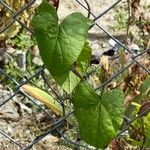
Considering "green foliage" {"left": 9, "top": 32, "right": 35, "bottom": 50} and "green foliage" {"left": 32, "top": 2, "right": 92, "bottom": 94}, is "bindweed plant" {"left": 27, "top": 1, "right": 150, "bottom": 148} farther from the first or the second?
"green foliage" {"left": 9, "top": 32, "right": 35, "bottom": 50}

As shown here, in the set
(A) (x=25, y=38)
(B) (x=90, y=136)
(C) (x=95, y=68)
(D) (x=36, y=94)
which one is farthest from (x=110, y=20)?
(B) (x=90, y=136)

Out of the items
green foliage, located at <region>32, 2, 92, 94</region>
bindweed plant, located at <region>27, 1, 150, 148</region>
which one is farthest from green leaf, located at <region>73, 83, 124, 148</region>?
green foliage, located at <region>32, 2, 92, 94</region>

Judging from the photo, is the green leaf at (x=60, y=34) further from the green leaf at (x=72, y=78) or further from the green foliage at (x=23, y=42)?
the green foliage at (x=23, y=42)

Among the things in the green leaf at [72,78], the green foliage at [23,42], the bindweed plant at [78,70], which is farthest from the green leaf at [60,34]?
the green foliage at [23,42]

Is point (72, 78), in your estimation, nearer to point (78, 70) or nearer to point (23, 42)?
point (78, 70)

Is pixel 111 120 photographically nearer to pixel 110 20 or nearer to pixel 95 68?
pixel 95 68

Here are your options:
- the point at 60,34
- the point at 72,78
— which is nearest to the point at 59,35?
the point at 60,34
